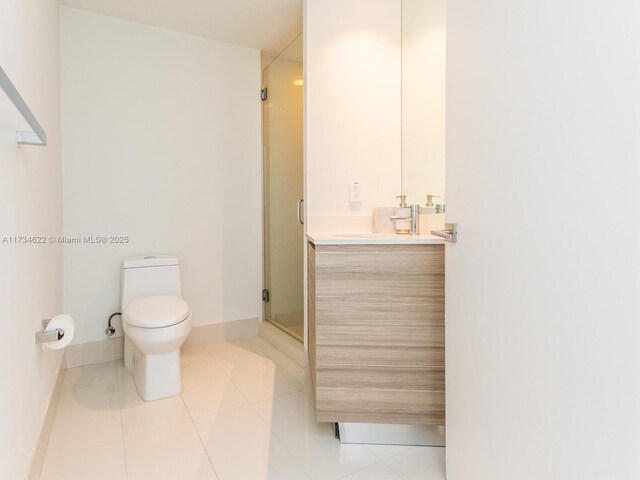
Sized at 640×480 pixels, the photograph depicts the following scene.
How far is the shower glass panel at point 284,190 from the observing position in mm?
2572

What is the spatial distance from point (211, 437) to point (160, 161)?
6.10ft

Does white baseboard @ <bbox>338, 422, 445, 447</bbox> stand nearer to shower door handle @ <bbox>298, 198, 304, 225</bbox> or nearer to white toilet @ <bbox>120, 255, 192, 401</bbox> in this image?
white toilet @ <bbox>120, 255, 192, 401</bbox>

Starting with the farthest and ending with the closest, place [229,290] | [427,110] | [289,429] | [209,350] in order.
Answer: [229,290] → [209,350] → [427,110] → [289,429]

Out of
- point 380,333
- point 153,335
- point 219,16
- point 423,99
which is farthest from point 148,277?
point 423,99

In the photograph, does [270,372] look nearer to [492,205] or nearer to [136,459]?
[136,459]

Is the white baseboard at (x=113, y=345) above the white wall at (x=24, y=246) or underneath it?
underneath

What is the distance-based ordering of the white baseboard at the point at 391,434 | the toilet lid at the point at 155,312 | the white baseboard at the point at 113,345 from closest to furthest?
the white baseboard at the point at 391,434, the toilet lid at the point at 155,312, the white baseboard at the point at 113,345

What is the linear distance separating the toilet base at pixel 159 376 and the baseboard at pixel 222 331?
2.38ft

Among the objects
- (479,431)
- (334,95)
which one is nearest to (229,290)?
(334,95)

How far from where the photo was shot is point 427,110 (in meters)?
1.98

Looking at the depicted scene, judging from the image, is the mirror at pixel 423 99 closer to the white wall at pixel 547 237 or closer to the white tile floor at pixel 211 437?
the white wall at pixel 547 237

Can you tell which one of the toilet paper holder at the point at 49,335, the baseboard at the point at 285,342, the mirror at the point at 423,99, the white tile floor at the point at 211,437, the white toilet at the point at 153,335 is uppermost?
the mirror at the point at 423,99

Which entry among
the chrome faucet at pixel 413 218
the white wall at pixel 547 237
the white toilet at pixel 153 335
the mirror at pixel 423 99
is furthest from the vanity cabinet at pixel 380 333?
the white toilet at pixel 153 335

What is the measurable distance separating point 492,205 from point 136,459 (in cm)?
162
